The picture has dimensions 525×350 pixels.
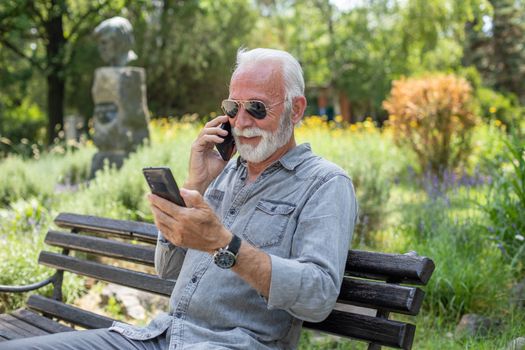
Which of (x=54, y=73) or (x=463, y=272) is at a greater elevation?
(x=54, y=73)

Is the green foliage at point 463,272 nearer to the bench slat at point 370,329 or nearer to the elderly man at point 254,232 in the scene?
the bench slat at point 370,329

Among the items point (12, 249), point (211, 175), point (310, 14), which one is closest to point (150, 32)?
point (310, 14)

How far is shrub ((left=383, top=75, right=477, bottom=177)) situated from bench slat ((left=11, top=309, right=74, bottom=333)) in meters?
6.88

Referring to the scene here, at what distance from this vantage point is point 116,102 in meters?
9.95

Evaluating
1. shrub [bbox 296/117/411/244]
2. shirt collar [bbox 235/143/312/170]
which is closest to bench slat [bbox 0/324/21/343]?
shirt collar [bbox 235/143/312/170]

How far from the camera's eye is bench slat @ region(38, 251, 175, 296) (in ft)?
10.1

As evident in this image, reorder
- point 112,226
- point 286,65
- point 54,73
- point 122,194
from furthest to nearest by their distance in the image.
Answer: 1. point 54,73
2. point 122,194
3. point 112,226
4. point 286,65

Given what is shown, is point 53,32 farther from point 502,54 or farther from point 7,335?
point 502,54

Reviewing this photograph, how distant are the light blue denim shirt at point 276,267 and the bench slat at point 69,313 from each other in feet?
2.49

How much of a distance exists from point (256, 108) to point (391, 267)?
755 millimetres

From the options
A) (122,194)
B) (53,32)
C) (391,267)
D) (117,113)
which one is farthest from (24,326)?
(53,32)

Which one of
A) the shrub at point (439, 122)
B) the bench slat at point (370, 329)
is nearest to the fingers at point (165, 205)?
the bench slat at point (370, 329)

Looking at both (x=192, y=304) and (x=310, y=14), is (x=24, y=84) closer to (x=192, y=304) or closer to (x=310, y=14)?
(x=310, y=14)

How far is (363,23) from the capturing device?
28.0 m
